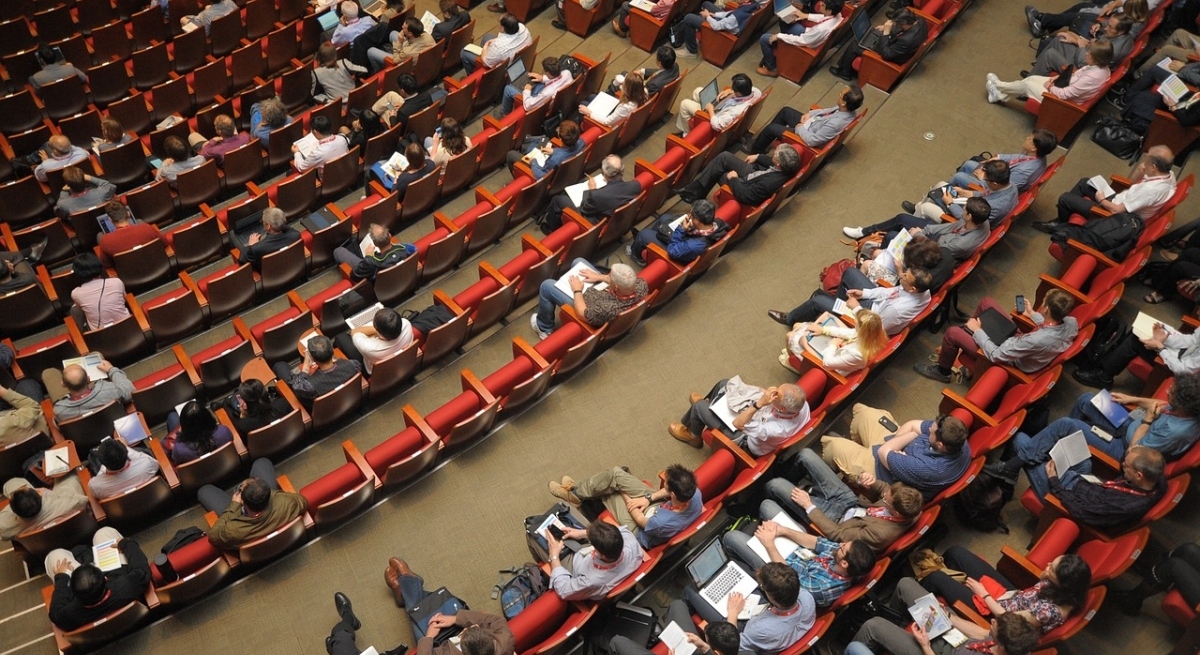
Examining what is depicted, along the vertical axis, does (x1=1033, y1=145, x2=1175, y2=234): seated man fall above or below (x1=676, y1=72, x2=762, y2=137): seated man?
below

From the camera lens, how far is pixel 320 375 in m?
3.99

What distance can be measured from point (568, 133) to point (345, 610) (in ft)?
9.03

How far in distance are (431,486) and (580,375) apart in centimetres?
93

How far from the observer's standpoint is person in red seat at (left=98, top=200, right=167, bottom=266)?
14.8 feet

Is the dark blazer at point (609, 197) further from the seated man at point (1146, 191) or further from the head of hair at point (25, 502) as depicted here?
the head of hair at point (25, 502)

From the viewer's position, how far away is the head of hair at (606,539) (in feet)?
10.7

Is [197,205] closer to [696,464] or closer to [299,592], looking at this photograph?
[299,592]

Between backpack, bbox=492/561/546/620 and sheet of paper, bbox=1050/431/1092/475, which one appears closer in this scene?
backpack, bbox=492/561/546/620

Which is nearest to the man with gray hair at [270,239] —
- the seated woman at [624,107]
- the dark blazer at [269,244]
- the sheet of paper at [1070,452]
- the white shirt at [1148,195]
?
the dark blazer at [269,244]

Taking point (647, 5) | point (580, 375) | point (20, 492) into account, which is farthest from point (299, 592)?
point (647, 5)

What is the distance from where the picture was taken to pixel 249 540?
3.50 m

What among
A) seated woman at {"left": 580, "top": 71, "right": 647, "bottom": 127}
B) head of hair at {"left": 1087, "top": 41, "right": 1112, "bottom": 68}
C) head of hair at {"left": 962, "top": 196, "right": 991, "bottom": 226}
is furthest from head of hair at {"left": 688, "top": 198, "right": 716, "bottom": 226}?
head of hair at {"left": 1087, "top": 41, "right": 1112, "bottom": 68}

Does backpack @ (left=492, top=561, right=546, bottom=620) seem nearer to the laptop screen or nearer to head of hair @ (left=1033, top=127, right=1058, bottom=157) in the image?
the laptop screen

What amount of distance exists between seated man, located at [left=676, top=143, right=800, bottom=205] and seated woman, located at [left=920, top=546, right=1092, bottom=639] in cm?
210
